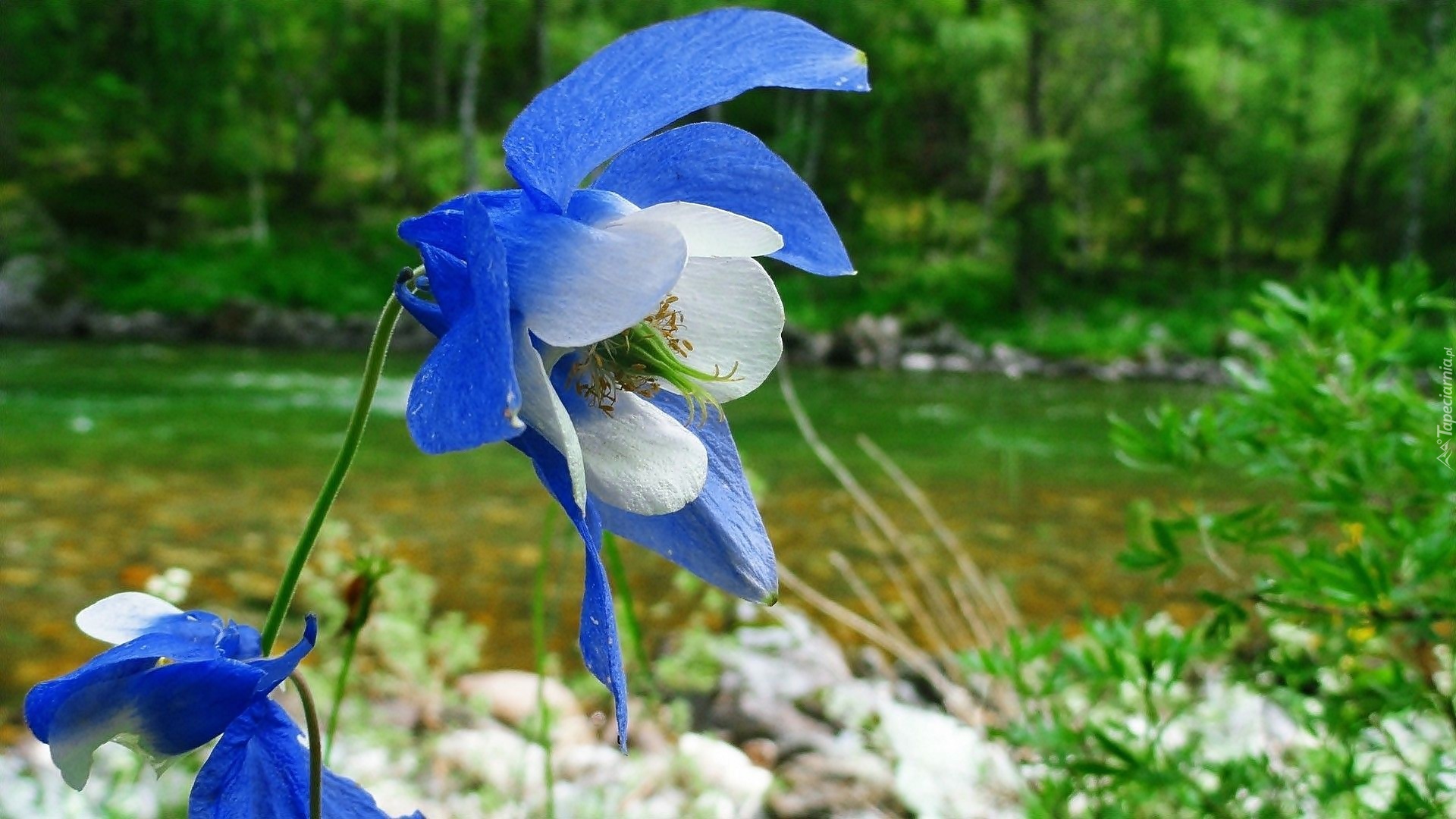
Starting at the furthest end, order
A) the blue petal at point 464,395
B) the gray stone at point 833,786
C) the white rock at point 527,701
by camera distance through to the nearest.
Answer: the white rock at point 527,701 < the gray stone at point 833,786 < the blue petal at point 464,395

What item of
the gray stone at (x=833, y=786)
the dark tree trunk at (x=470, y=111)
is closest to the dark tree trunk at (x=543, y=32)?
the dark tree trunk at (x=470, y=111)

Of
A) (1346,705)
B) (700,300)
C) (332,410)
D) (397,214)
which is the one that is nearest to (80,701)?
(700,300)

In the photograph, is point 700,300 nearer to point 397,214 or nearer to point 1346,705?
point 1346,705

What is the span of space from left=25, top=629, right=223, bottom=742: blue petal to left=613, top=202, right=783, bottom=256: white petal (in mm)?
290

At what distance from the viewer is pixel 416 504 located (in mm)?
6465

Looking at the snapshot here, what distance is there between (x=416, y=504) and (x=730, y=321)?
20.1 feet

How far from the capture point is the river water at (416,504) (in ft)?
15.3

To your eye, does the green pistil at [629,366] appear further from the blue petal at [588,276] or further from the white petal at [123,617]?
the white petal at [123,617]

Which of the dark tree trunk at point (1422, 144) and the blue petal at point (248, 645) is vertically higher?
the blue petal at point (248, 645)

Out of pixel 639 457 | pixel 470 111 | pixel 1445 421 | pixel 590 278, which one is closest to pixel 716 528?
pixel 639 457

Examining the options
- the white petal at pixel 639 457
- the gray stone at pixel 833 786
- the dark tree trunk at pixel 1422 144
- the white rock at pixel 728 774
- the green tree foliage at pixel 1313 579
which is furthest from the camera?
the dark tree trunk at pixel 1422 144

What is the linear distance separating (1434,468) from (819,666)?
2347 mm

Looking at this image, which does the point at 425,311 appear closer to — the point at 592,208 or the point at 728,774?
the point at 592,208

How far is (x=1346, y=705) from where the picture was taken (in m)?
1.69
